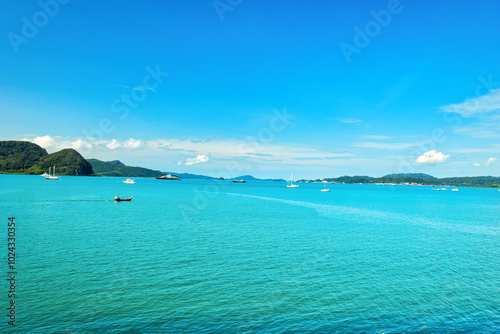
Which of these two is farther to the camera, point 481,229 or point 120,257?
point 481,229

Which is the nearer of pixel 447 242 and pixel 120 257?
pixel 120 257

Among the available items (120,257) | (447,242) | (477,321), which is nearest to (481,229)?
(447,242)

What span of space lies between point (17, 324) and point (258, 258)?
21.0m

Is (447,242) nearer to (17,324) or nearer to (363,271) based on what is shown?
(363,271)

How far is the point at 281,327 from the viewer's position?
17.6 meters

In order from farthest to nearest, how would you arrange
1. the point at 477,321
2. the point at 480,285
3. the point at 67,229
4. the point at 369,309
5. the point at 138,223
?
the point at 138,223 → the point at 67,229 → the point at 480,285 → the point at 369,309 → the point at 477,321

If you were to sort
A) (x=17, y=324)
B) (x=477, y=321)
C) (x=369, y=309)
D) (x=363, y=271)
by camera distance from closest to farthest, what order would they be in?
(x=17, y=324) < (x=477, y=321) < (x=369, y=309) < (x=363, y=271)

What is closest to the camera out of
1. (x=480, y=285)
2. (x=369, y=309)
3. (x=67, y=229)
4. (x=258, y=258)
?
(x=369, y=309)

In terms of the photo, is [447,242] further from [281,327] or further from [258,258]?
[281,327]

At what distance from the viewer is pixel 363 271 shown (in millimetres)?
28797

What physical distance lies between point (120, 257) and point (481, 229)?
6698 cm

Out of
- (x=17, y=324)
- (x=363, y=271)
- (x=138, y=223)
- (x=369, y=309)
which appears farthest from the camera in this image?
(x=138, y=223)

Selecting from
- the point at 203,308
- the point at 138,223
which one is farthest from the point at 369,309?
the point at 138,223

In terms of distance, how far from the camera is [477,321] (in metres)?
19.1
